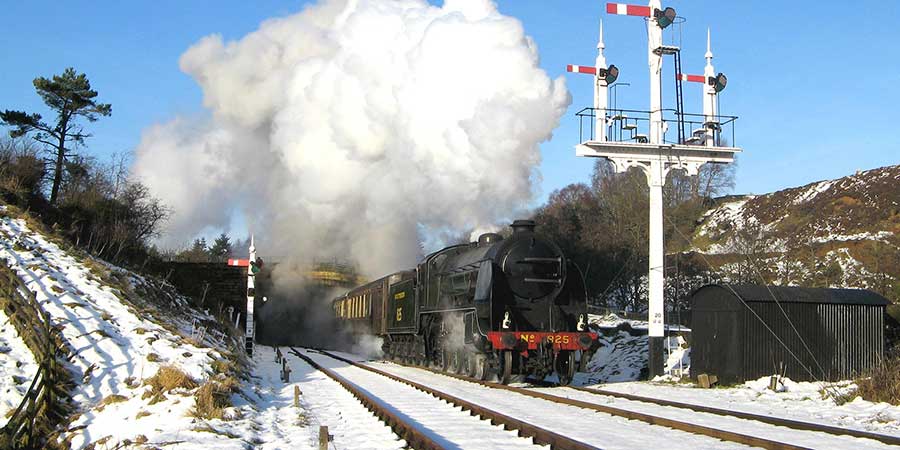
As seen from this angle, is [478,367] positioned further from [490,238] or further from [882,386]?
[882,386]

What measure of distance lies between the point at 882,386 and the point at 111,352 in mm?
12026

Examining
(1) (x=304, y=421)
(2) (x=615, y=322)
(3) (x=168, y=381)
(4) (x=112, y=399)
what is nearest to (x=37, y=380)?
(4) (x=112, y=399)

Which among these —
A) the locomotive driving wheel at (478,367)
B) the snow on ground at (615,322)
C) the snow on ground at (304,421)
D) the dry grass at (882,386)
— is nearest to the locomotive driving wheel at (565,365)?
the locomotive driving wheel at (478,367)

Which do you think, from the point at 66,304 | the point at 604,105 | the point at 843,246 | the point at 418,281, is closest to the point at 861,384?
the point at 604,105

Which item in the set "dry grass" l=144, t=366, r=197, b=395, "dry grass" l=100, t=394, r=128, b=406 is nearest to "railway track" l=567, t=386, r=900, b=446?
"dry grass" l=144, t=366, r=197, b=395

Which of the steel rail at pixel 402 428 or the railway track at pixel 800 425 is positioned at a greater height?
the railway track at pixel 800 425

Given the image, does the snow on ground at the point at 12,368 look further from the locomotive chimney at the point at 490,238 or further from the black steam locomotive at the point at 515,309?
the locomotive chimney at the point at 490,238

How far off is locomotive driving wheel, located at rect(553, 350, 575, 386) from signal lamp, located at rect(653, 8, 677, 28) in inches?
333

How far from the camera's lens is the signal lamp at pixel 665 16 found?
19.2m

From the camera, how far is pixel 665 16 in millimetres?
19203

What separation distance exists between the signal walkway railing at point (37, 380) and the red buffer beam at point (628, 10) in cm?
1372

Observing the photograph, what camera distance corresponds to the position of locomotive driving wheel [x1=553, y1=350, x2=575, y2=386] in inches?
641

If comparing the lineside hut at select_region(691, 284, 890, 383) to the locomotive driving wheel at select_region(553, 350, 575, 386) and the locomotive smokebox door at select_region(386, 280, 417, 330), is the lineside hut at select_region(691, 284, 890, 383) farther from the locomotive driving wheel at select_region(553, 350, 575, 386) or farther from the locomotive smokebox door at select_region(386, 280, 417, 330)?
the locomotive smokebox door at select_region(386, 280, 417, 330)

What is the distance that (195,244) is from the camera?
3009 inches
